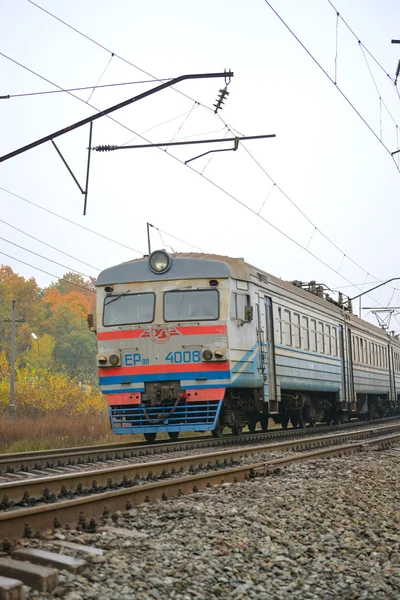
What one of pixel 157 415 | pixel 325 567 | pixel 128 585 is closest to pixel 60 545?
pixel 128 585

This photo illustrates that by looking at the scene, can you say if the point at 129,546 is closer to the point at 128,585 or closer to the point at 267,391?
the point at 128,585

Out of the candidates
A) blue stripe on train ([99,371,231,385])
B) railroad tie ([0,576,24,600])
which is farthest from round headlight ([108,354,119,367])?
railroad tie ([0,576,24,600])

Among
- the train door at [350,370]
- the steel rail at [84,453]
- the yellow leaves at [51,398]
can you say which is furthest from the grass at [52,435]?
the yellow leaves at [51,398]

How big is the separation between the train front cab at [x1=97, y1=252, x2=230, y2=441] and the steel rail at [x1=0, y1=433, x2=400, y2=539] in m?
3.74

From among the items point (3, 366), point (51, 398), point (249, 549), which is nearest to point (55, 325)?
point (3, 366)

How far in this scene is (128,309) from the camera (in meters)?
14.2

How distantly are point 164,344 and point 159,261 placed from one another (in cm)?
148

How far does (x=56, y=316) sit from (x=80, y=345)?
4241 mm

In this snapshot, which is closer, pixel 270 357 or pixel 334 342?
pixel 270 357

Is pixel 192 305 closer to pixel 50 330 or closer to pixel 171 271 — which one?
pixel 171 271

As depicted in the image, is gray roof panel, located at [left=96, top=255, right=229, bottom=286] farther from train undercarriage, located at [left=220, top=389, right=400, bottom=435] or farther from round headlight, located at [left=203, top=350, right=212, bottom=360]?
train undercarriage, located at [left=220, top=389, right=400, bottom=435]

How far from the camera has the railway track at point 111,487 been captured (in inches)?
214

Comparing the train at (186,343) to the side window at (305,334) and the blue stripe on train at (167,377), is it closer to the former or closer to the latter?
the blue stripe on train at (167,377)

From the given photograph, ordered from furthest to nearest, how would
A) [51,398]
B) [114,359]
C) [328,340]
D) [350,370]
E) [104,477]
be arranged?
[51,398]
[350,370]
[328,340]
[114,359]
[104,477]
